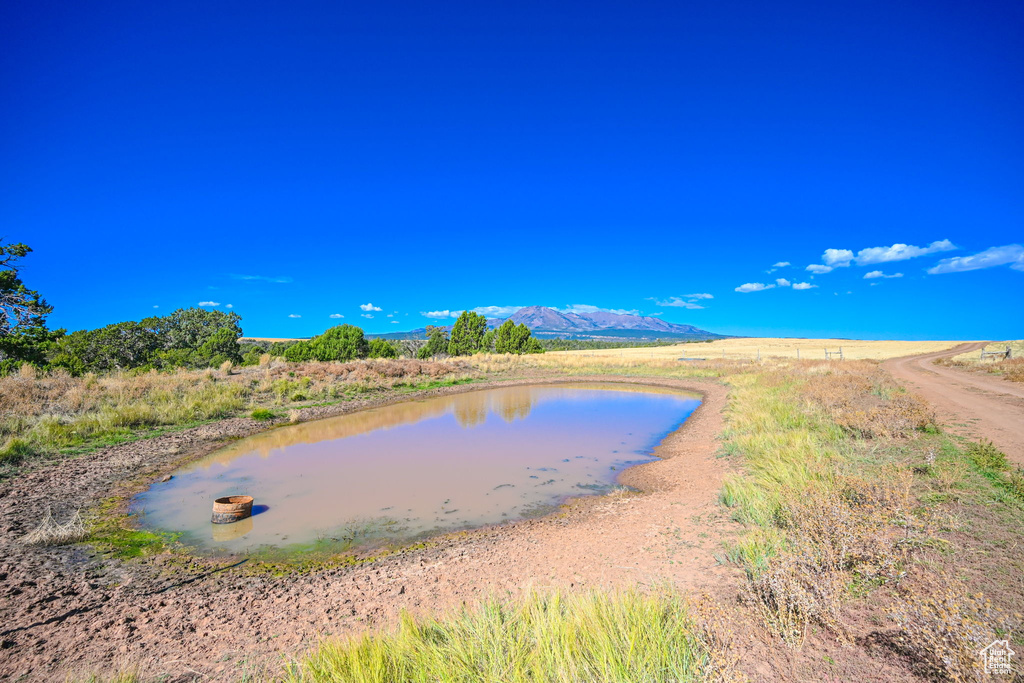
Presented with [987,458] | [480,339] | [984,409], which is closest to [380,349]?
[480,339]

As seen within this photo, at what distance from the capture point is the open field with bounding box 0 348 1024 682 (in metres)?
2.79

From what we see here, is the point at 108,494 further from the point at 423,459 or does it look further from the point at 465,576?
the point at 465,576

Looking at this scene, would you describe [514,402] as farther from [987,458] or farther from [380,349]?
[380,349]

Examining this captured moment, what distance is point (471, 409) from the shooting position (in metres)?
19.4

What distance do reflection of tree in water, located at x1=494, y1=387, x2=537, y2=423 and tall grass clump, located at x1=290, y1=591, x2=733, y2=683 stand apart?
13.3 m

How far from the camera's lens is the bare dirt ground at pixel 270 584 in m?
3.66

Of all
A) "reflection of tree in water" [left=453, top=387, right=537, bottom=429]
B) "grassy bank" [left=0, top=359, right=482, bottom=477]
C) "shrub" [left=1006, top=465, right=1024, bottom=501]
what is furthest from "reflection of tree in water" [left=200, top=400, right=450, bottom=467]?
"shrub" [left=1006, top=465, right=1024, bottom=501]

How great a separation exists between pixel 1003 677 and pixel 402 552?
5568 mm

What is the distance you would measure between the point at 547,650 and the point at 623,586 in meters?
1.75

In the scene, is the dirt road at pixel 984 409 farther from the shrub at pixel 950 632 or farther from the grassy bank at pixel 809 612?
the shrub at pixel 950 632

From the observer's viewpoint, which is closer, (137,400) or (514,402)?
(137,400)

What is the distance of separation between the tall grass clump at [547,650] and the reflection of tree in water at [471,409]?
12.3 m

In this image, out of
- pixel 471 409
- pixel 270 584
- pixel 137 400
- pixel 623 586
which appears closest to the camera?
pixel 623 586

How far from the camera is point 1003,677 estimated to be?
227cm
